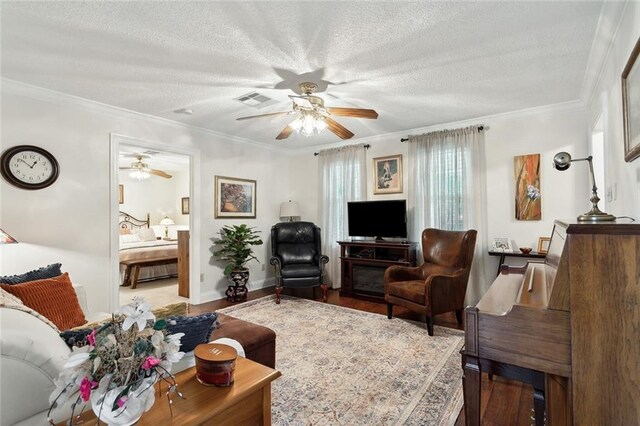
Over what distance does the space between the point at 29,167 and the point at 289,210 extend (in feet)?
11.2

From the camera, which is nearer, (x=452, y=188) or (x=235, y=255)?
(x=452, y=188)

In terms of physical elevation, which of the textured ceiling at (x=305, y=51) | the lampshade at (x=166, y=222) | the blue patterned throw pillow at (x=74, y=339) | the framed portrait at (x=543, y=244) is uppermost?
the textured ceiling at (x=305, y=51)

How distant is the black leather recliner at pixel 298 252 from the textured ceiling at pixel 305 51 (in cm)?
223

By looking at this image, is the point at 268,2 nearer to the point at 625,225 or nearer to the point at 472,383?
the point at 625,225

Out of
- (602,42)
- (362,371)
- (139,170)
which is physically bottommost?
(362,371)

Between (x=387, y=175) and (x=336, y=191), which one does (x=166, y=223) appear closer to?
(x=336, y=191)

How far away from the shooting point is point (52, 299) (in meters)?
1.95

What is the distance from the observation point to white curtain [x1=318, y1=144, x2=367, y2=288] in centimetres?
511

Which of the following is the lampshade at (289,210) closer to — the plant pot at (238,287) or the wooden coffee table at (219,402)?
the plant pot at (238,287)

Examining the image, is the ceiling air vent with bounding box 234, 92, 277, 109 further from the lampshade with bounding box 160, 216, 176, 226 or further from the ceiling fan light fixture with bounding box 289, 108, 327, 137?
the lampshade with bounding box 160, 216, 176, 226

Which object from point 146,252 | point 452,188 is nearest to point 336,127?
point 452,188

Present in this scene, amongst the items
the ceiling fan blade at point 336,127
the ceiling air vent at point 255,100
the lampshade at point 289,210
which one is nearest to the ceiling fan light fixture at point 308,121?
the ceiling fan blade at point 336,127

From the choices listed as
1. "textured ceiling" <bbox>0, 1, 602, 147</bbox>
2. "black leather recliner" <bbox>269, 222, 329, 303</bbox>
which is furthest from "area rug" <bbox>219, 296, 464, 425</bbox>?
"textured ceiling" <bbox>0, 1, 602, 147</bbox>

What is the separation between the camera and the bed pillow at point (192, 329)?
1.35 m
